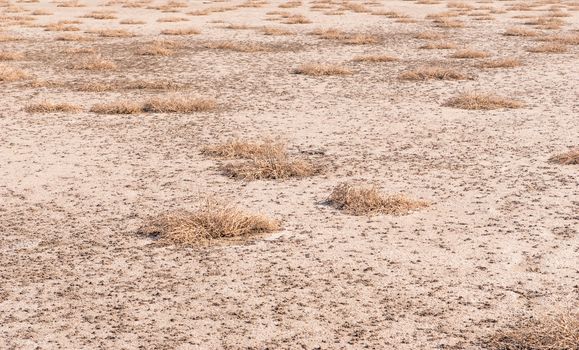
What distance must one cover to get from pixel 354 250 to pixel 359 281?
30.0 inches

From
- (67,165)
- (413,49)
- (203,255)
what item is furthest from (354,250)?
(413,49)

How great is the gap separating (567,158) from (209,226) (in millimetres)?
5179

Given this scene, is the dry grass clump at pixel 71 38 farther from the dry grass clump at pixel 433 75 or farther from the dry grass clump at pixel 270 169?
the dry grass clump at pixel 270 169

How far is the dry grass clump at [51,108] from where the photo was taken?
48.0 feet

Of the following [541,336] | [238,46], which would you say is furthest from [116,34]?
[541,336]

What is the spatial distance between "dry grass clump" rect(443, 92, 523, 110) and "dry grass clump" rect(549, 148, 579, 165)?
3.84 meters

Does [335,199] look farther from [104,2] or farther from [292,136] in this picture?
[104,2]

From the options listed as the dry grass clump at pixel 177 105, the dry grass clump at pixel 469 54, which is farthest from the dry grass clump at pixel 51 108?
the dry grass clump at pixel 469 54

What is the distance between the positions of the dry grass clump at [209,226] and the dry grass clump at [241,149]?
2.94m

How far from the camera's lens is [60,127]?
13.4 metres

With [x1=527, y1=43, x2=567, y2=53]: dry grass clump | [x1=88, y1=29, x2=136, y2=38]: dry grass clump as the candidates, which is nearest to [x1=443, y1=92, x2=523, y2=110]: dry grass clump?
[x1=527, y1=43, x2=567, y2=53]: dry grass clump

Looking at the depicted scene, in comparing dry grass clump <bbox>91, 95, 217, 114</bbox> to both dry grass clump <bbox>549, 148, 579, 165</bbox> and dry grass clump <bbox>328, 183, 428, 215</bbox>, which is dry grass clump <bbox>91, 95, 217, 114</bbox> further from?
dry grass clump <bbox>549, 148, 579, 165</bbox>

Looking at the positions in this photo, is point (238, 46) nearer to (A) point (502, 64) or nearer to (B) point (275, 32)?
(B) point (275, 32)

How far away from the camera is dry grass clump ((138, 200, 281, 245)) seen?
7938 millimetres
